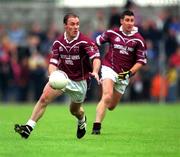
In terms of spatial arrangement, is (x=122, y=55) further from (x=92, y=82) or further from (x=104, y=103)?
(x=92, y=82)

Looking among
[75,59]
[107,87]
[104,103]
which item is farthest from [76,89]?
[107,87]

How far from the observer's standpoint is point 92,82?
31.2 meters

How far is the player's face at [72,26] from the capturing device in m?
14.5

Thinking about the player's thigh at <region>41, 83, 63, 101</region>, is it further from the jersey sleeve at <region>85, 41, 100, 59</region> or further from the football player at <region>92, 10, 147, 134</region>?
the football player at <region>92, 10, 147, 134</region>

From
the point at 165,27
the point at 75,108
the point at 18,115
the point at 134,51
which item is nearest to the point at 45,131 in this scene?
the point at 75,108

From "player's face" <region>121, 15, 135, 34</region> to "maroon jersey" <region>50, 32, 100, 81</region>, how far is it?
2099 mm

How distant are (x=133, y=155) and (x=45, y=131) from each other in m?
4.82

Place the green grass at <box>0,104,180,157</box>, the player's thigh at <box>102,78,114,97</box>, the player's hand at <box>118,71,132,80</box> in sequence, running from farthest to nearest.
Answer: the player's hand at <box>118,71,132,80</box> < the player's thigh at <box>102,78,114,97</box> < the green grass at <box>0,104,180,157</box>

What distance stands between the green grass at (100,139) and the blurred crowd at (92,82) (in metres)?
10.1

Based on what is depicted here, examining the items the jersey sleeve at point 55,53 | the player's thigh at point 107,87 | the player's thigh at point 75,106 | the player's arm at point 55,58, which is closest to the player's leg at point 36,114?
the player's arm at point 55,58

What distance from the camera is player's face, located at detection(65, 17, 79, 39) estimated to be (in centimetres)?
1452

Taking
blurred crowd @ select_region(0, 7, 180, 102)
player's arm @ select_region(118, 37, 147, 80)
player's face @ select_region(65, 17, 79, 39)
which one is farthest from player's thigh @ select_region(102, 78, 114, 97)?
blurred crowd @ select_region(0, 7, 180, 102)

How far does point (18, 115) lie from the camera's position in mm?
22844

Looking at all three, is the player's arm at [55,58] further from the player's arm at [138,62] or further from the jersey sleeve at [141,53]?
the jersey sleeve at [141,53]
